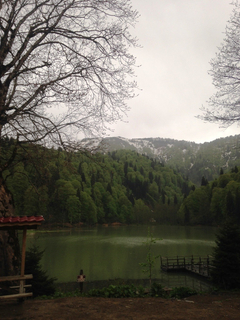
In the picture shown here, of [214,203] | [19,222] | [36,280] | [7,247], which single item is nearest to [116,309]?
[19,222]

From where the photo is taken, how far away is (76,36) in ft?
27.5

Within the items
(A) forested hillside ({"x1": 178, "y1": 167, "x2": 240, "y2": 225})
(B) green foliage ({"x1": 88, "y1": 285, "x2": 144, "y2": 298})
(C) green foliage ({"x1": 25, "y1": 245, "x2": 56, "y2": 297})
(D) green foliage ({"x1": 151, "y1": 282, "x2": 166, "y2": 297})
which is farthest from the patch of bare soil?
(A) forested hillside ({"x1": 178, "y1": 167, "x2": 240, "y2": 225})

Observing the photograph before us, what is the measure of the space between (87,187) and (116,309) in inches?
3933

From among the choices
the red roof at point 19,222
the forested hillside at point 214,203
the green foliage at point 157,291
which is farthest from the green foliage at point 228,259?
the forested hillside at point 214,203

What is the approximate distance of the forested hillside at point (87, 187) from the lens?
8.57 m

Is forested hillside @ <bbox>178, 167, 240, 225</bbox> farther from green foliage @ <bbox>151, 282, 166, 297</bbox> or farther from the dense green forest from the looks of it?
green foliage @ <bbox>151, 282, 166, 297</bbox>

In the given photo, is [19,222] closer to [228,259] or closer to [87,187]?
[228,259]

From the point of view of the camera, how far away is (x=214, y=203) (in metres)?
74.0

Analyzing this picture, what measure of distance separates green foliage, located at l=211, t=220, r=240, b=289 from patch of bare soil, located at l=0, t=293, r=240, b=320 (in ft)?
15.4

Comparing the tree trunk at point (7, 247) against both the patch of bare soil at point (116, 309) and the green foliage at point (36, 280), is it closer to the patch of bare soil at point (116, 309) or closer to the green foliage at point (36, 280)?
the patch of bare soil at point (116, 309)

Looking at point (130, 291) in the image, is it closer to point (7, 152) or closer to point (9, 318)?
point (9, 318)

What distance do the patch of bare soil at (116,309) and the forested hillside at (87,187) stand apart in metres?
3.41

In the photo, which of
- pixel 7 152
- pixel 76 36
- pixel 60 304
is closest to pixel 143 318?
pixel 60 304

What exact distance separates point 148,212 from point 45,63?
104595mm
